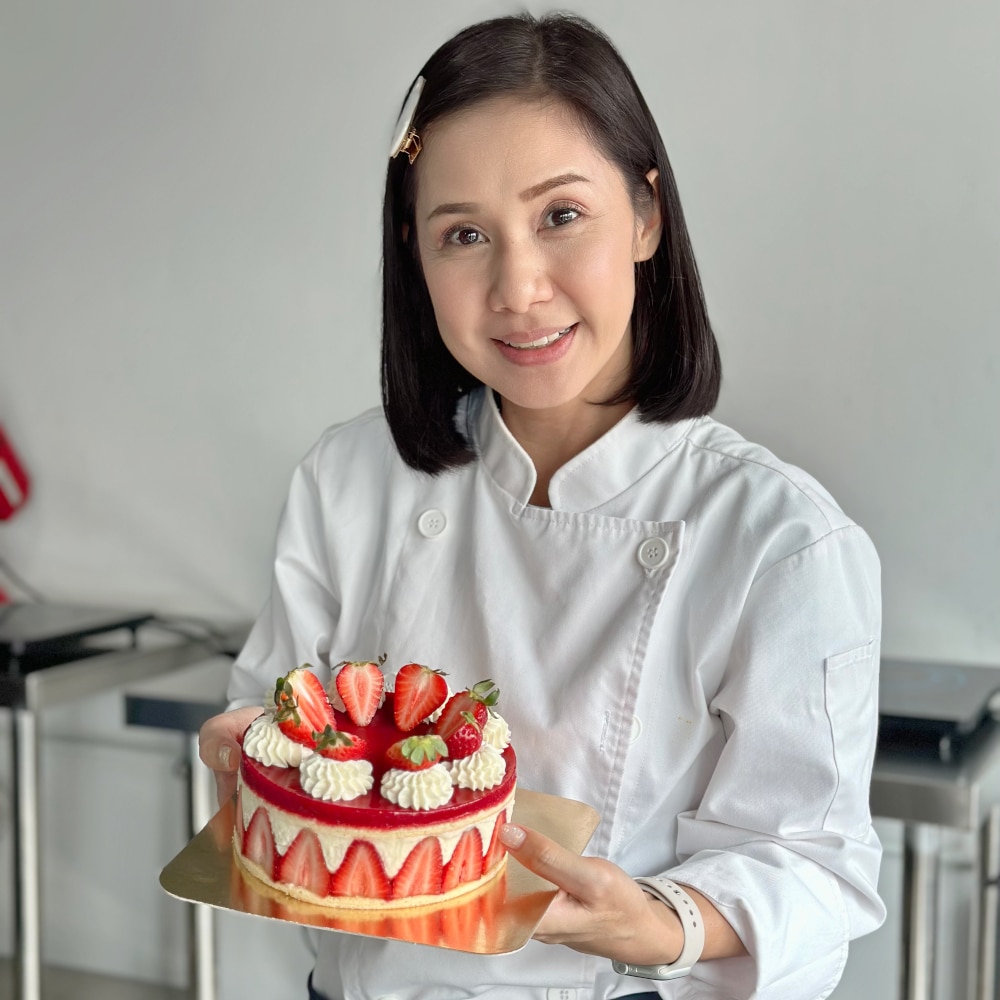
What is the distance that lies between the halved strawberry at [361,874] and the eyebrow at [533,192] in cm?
56

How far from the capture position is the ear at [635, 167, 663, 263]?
116 centimetres

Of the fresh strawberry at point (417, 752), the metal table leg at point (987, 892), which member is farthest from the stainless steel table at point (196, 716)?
the metal table leg at point (987, 892)

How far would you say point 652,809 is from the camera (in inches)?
A: 42.6

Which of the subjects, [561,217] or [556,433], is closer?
[561,217]

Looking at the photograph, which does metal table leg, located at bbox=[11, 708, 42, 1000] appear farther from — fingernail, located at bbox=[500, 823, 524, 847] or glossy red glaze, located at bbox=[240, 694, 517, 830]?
fingernail, located at bbox=[500, 823, 524, 847]

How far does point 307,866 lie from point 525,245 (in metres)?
0.57

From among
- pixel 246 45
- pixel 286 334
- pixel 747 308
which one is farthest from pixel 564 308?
pixel 246 45

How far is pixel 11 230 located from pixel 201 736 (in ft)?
5.22

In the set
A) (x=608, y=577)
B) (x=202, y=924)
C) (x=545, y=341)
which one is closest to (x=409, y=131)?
(x=545, y=341)

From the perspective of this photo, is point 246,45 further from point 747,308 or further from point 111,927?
point 111,927

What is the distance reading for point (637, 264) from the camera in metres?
1.21

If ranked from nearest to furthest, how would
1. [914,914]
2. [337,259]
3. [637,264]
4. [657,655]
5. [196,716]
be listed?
[657,655]
[637,264]
[914,914]
[196,716]
[337,259]

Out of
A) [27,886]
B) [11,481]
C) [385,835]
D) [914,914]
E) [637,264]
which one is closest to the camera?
[385,835]

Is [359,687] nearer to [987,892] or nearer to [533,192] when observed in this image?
[533,192]
